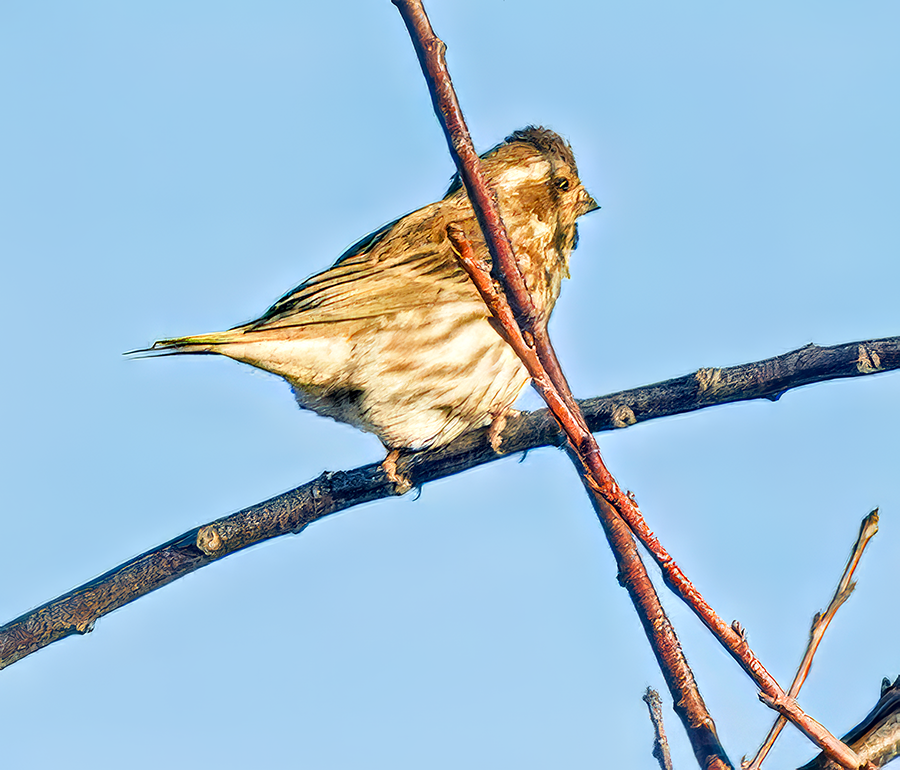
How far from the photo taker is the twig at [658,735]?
246 centimetres

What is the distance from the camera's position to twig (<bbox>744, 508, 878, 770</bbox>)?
81.9 inches

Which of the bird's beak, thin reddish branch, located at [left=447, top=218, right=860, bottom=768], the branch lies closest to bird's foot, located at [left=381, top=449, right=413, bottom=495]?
the branch

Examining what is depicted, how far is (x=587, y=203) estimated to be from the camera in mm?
4395

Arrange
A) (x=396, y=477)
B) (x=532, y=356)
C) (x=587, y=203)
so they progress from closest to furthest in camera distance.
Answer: (x=532, y=356) < (x=396, y=477) < (x=587, y=203)

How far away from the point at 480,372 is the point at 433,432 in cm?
32

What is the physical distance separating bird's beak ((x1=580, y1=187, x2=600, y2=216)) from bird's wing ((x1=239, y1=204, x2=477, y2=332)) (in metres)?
0.74

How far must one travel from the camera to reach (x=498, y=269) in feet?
6.86

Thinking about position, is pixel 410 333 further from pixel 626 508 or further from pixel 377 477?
pixel 626 508

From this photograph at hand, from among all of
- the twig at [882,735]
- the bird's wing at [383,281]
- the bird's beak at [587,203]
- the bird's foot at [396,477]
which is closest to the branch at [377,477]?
the bird's foot at [396,477]

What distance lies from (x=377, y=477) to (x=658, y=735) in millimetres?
1622

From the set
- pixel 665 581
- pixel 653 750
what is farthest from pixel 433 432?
pixel 665 581

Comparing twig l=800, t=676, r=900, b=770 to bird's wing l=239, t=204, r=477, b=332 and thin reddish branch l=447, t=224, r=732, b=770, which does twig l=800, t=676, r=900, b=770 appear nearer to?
thin reddish branch l=447, t=224, r=732, b=770

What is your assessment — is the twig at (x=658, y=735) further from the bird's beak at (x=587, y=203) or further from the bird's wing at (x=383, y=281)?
the bird's beak at (x=587, y=203)

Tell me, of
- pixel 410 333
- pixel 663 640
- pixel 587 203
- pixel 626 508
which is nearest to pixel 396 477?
pixel 410 333
